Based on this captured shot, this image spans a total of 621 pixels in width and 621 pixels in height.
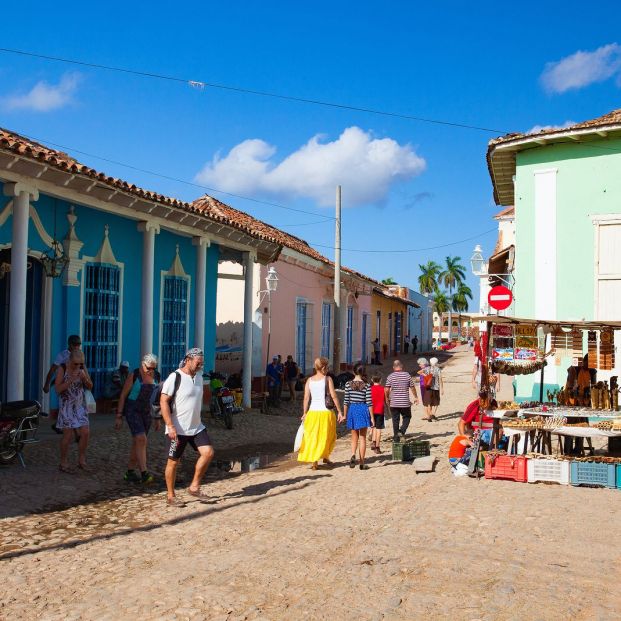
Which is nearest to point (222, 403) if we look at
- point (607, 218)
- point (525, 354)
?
point (525, 354)

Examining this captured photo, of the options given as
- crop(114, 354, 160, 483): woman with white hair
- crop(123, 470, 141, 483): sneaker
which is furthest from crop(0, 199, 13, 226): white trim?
crop(123, 470, 141, 483): sneaker

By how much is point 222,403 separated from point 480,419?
556 centimetres

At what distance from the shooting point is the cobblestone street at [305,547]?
4.52 metres

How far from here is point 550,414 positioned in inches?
361

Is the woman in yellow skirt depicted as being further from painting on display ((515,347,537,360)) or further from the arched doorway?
the arched doorway

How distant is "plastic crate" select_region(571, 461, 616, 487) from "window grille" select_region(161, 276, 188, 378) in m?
8.18

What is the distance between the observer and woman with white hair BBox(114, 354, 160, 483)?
815 centimetres

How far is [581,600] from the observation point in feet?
15.3

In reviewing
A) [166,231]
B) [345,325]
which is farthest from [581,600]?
[345,325]

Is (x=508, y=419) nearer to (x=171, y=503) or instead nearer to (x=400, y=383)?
(x=400, y=383)

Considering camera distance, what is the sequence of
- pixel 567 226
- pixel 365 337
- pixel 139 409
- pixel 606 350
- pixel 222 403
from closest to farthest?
pixel 139 409
pixel 606 350
pixel 567 226
pixel 222 403
pixel 365 337

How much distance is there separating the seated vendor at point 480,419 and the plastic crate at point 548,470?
74cm

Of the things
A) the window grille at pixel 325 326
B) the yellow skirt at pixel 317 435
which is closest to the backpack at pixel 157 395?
the yellow skirt at pixel 317 435

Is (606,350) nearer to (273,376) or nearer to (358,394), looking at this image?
(358,394)
